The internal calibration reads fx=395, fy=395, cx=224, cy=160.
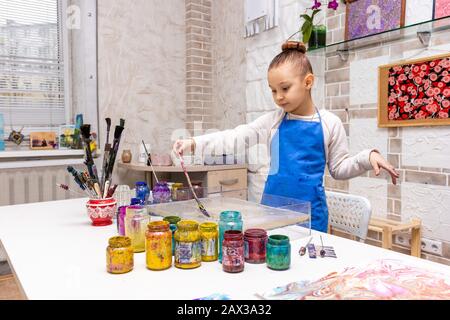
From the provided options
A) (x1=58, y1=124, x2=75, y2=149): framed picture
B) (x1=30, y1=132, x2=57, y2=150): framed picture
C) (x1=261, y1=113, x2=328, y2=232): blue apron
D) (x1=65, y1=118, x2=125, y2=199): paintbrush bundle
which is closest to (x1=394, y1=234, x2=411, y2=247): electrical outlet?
(x1=261, y1=113, x2=328, y2=232): blue apron

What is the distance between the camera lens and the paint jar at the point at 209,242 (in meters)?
0.96

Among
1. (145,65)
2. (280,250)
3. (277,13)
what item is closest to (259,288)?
(280,250)

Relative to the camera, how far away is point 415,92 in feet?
7.16

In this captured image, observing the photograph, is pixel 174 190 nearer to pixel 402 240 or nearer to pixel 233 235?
pixel 233 235

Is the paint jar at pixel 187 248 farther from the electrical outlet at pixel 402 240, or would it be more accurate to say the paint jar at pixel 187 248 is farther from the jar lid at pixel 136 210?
the electrical outlet at pixel 402 240

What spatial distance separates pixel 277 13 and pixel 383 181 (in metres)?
1.33

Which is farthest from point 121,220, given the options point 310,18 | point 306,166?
point 310,18

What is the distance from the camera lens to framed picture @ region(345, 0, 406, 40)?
224cm

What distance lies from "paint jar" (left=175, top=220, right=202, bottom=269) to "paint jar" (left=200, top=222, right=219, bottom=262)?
1.4 inches

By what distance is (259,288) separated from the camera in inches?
31.5

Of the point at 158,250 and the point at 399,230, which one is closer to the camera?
the point at 158,250

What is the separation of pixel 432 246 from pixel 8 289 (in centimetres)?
257

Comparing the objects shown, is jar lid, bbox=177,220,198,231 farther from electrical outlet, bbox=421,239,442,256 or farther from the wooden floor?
the wooden floor

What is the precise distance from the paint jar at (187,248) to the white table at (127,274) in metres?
0.02
